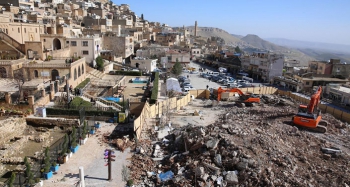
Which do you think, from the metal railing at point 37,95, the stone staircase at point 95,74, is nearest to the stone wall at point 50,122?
the metal railing at point 37,95

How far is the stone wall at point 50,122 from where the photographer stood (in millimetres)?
21438

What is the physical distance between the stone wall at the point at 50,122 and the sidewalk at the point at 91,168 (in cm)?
286

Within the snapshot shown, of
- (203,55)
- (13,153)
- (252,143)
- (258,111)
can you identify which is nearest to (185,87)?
(258,111)

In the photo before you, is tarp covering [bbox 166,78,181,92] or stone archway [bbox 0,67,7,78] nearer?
stone archway [bbox 0,67,7,78]

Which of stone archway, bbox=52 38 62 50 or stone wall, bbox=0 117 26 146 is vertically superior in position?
stone archway, bbox=52 38 62 50

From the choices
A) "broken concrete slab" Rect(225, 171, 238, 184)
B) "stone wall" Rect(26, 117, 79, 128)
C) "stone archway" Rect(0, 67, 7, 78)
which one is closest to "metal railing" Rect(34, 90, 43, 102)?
"stone wall" Rect(26, 117, 79, 128)

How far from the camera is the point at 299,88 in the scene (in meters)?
46.0

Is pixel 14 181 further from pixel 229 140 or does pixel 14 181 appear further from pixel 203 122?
pixel 203 122

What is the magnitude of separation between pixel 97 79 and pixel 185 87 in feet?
41.9

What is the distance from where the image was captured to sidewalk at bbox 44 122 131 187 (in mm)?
14500

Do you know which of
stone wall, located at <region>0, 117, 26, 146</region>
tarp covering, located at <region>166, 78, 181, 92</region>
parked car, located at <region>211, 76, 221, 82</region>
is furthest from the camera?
parked car, located at <region>211, 76, 221, 82</region>

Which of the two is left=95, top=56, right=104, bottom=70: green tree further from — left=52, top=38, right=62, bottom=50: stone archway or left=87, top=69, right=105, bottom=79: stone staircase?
left=52, top=38, right=62, bottom=50: stone archway

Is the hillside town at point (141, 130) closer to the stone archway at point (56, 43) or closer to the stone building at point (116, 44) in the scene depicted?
the stone archway at point (56, 43)

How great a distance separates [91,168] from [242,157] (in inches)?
342
